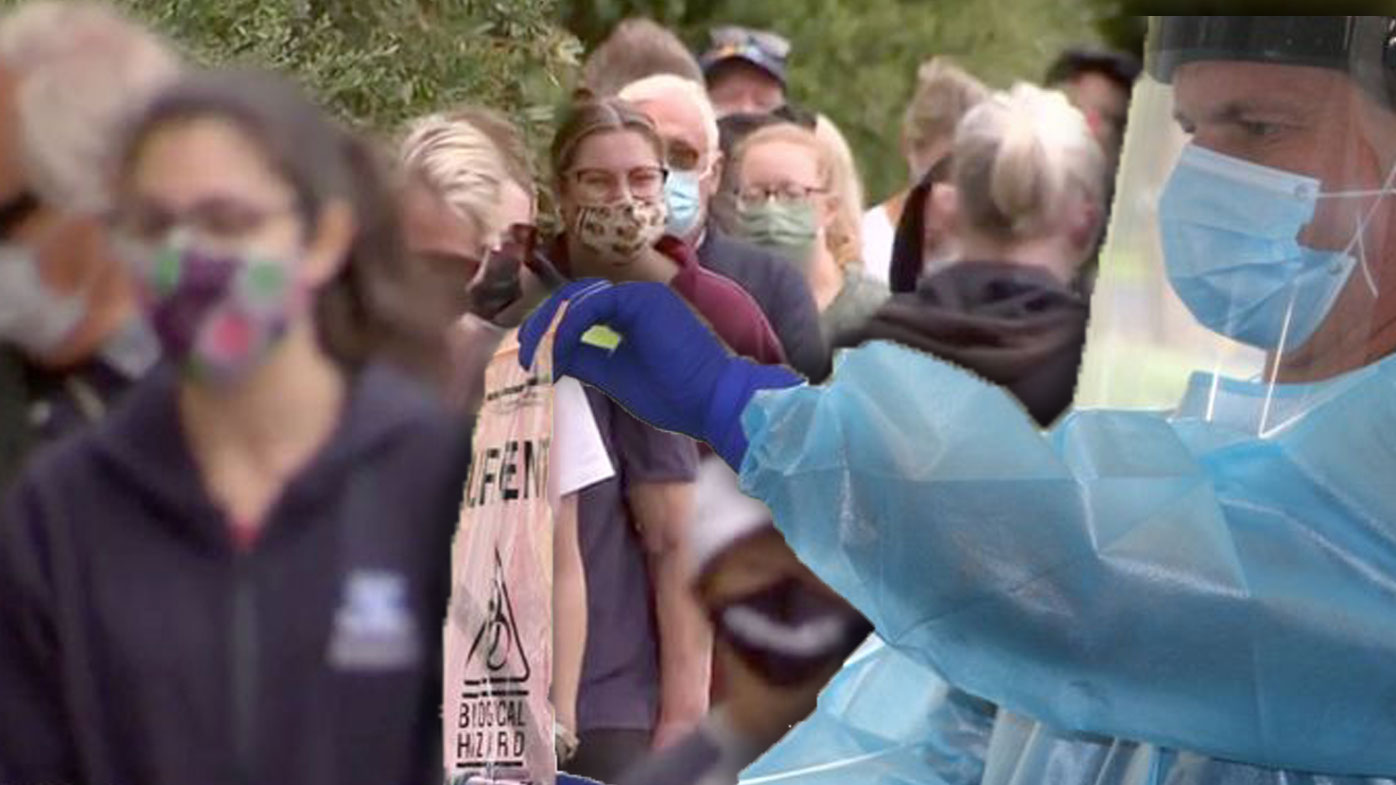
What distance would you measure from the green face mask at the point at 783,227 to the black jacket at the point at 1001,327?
4.8 inches

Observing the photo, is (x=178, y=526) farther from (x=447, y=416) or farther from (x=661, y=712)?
(x=661, y=712)

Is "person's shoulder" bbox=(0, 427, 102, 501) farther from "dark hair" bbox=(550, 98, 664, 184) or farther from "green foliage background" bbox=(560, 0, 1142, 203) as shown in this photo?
"green foliage background" bbox=(560, 0, 1142, 203)

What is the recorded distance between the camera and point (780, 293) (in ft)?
11.7

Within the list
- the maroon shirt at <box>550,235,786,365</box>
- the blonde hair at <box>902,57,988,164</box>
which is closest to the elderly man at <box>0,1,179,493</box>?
the maroon shirt at <box>550,235,786,365</box>

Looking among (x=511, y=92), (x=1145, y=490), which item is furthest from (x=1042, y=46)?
(x=1145, y=490)

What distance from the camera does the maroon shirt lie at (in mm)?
3346

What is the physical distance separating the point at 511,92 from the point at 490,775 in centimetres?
61

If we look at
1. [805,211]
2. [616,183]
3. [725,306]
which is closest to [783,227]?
[805,211]

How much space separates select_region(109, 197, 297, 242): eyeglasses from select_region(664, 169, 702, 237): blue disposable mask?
3.72 feet

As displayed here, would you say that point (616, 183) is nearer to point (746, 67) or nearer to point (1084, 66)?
point (746, 67)

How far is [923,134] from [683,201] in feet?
2.27

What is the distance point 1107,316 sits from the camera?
2322 mm

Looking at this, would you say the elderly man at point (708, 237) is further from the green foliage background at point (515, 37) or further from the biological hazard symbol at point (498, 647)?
the biological hazard symbol at point (498, 647)

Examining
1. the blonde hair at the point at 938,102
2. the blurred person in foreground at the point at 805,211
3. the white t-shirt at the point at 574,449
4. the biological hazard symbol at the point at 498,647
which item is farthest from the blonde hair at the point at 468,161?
the blurred person in foreground at the point at 805,211
